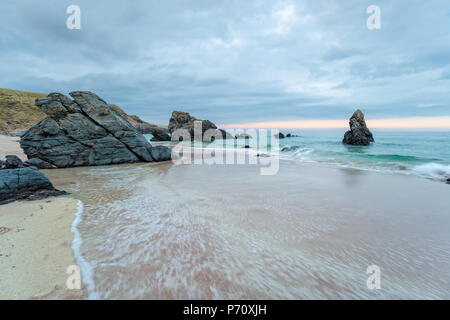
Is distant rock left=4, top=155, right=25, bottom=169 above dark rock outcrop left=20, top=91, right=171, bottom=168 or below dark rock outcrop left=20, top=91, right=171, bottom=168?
below

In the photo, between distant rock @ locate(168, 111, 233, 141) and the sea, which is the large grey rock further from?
distant rock @ locate(168, 111, 233, 141)

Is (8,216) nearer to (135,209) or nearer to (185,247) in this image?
(135,209)

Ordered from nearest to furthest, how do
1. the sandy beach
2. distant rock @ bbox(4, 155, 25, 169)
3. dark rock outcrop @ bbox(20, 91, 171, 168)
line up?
the sandy beach
distant rock @ bbox(4, 155, 25, 169)
dark rock outcrop @ bbox(20, 91, 171, 168)

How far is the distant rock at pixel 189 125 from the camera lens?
227 feet

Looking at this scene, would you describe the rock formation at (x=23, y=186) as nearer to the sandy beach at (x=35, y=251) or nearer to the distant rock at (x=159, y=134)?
the sandy beach at (x=35, y=251)

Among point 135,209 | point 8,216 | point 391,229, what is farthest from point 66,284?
point 391,229

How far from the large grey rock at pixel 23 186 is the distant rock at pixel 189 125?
61.7 meters

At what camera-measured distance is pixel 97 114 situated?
14180 mm

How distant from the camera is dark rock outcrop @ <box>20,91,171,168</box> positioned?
12359 mm

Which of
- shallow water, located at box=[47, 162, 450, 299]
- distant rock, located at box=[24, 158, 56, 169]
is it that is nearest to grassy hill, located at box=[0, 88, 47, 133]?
distant rock, located at box=[24, 158, 56, 169]

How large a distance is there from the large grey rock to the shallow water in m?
0.80

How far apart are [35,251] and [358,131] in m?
45.7

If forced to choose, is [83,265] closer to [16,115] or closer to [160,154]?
[160,154]

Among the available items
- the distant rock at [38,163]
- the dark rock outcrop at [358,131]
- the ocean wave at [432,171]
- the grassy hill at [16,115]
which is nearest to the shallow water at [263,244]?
the ocean wave at [432,171]
